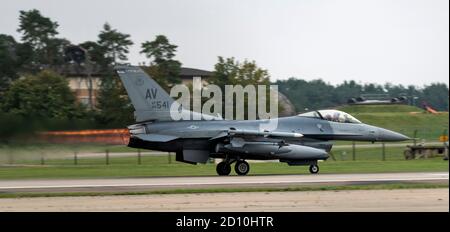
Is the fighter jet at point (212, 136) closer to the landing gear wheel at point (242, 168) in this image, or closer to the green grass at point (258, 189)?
the landing gear wheel at point (242, 168)

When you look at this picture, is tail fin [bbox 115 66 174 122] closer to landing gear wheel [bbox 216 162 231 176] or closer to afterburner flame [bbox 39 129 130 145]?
afterburner flame [bbox 39 129 130 145]

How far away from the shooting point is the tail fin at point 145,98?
30.7 metres

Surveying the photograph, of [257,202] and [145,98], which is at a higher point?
[145,98]

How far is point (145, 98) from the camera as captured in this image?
3073 cm

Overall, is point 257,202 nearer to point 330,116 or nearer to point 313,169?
point 313,169

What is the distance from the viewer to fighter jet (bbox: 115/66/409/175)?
30.6 metres

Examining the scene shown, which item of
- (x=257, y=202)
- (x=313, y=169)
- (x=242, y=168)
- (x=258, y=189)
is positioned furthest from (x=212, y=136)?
(x=257, y=202)

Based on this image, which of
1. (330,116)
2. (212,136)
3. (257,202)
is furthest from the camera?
(330,116)

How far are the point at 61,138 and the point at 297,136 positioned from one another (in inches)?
361

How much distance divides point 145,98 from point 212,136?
2999 mm

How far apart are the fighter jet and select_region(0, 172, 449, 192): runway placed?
2.75m

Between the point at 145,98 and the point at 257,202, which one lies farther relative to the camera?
the point at 145,98

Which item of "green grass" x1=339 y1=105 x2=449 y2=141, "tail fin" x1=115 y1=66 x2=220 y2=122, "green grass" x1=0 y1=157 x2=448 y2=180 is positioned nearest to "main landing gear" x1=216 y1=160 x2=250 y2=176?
"green grass" x1=0 y1=157 x2=448 y2=180
